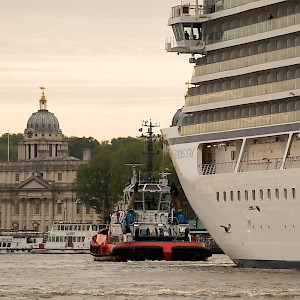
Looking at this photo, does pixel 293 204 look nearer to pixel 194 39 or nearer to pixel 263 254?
pixel 263 254

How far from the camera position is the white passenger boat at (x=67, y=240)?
174962 mm

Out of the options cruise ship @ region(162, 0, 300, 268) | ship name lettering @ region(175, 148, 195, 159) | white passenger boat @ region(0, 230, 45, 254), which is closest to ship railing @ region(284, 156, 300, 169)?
cruise ship @ region(162, 0, 300, 268)

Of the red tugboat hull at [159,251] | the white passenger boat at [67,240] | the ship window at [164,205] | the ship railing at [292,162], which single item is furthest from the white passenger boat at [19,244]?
the ship railing at [292,162]

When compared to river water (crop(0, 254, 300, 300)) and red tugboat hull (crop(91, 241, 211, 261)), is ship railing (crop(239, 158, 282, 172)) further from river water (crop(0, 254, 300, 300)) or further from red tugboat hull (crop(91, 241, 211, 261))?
red tugboat hull (crop(91, 241, 211, 261))

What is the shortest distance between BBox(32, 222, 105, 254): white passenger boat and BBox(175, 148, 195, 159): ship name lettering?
72.3 metres

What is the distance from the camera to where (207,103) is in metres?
99.0

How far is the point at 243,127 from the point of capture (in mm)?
95438

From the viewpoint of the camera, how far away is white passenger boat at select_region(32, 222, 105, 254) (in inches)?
6888

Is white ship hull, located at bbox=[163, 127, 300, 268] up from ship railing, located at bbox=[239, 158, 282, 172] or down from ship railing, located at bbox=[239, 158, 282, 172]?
down

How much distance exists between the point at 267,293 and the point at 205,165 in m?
24.5

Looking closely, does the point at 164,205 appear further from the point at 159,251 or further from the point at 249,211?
the point at 249,211

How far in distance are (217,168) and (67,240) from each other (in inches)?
3202

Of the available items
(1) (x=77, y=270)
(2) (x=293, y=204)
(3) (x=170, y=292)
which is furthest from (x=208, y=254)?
(3) (x=170, y=292)

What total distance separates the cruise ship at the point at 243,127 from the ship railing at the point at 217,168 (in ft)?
0.18
